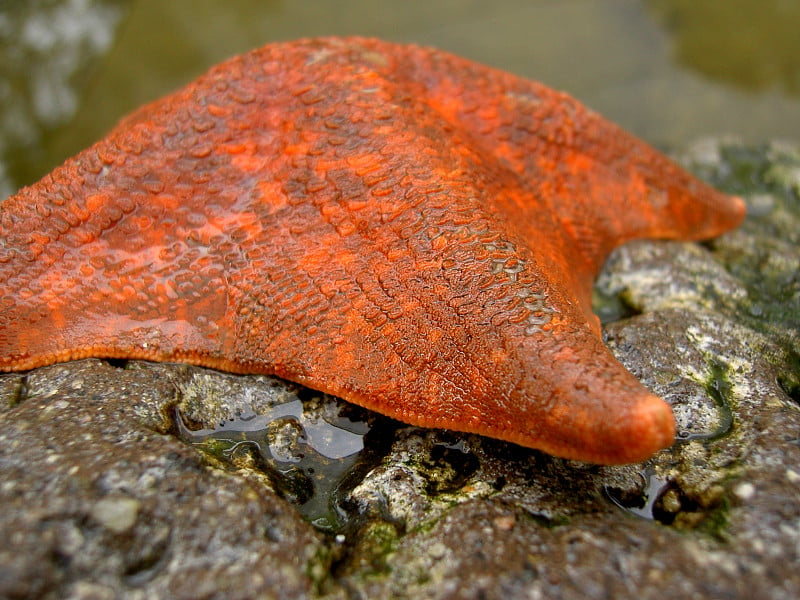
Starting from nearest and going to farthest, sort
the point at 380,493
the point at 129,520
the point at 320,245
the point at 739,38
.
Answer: the point at 129,520, the point at 380,493, the point at 320,245, the point at 739,38

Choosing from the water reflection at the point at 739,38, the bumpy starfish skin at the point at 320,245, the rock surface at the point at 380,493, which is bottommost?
the rock surface at the point at 380,493

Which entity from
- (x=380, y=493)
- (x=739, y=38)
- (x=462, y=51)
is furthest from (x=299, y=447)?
(x=739, y=38)

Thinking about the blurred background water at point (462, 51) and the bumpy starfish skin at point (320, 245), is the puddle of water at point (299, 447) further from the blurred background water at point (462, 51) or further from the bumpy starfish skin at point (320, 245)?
the blurred background water at point (462, 51)

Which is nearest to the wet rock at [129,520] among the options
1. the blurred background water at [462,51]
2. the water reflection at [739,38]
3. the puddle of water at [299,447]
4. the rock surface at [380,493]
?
the rock surface at [380,493]

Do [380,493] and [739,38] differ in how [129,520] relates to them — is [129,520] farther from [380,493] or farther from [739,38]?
[739,38]

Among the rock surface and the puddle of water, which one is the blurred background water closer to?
the rock surface

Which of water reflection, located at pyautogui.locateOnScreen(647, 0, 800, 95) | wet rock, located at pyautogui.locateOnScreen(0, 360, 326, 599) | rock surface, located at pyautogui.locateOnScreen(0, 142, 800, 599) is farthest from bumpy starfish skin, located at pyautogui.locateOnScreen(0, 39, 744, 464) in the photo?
water reflection, located at pyautogui.locateOnScreen(647, 0, 800, 95)

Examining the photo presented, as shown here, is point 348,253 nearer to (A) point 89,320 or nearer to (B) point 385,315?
(B) point 385,315
